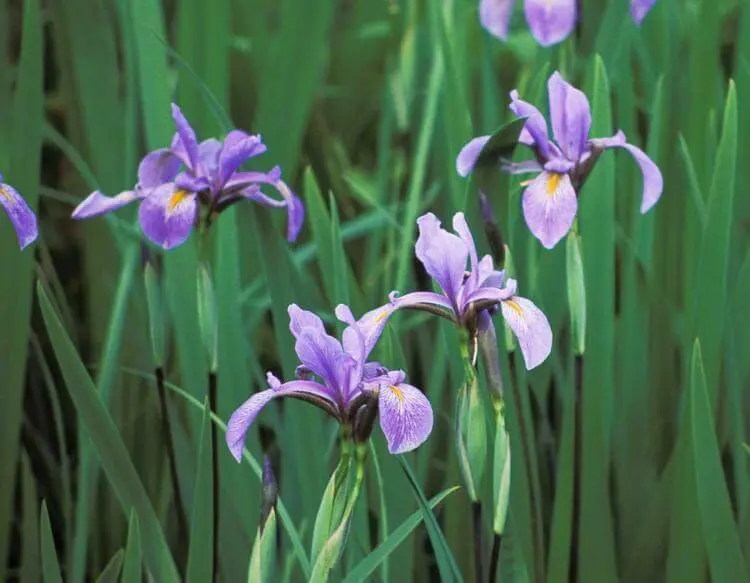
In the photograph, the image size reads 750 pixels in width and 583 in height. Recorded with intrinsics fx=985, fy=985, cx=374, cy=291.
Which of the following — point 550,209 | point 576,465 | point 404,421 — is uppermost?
point 550,209

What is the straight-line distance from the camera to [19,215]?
0.81 meters

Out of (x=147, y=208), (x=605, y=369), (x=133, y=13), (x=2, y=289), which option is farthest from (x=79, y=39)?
(x=605, y=369)

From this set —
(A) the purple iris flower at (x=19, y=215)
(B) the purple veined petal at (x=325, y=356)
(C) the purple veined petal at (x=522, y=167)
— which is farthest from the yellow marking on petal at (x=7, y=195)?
(C) the purple veined petal at (x=522, y=167)

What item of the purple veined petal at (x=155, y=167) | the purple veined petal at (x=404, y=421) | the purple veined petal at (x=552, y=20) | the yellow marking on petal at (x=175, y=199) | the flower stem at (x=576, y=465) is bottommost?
the flower stem at (x=576, y=465)

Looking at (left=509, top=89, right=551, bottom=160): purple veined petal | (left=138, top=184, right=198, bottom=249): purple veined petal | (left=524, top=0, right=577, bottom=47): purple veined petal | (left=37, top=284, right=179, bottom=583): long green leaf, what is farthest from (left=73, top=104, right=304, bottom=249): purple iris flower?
(left=524, top=0, right=577, bottom=47): purple veined petal

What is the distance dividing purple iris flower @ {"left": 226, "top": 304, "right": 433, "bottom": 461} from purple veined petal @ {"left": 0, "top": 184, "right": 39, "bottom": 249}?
0.92 feet

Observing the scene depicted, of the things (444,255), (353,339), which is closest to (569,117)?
(444,255)

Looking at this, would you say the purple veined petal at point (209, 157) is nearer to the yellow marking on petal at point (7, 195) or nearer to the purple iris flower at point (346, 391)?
the yellow marking on petal at point (7, 195)

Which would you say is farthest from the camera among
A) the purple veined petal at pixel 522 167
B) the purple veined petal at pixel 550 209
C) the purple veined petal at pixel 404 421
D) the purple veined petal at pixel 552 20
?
the purple veined petal at pixel 552 20

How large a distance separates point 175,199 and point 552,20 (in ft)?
1.52

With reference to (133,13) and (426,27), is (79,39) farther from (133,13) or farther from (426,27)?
(426,27)

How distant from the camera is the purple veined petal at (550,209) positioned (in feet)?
2.52

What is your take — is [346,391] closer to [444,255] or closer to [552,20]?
[444,255]

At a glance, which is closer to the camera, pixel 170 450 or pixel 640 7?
pixel 170 450
